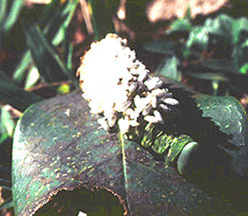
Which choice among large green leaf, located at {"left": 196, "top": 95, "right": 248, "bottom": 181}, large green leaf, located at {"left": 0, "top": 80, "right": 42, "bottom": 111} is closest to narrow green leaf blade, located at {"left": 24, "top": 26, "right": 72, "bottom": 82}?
large green leaf, located at {"left": 0, "top": 80, "right": 42, "bottom": 111}

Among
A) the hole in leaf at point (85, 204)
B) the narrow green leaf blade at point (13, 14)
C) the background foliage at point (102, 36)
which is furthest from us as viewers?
the narrow green leaf blade at point (13, 14)

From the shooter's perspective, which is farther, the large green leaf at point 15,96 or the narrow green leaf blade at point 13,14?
the narrow green leaf blade at point 13,14

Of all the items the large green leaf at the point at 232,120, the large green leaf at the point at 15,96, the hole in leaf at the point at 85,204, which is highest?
the large green leaf at the point at 15,96

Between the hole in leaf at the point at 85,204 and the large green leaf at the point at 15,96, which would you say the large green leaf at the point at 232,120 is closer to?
the hole in leaf at the point at 85,204

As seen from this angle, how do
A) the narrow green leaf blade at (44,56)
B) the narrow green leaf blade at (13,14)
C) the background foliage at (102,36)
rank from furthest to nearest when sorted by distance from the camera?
the narrow green leaf blade at (13,14) → the narrow green leaf blade at (44,56) → the background foliage at (102,36)

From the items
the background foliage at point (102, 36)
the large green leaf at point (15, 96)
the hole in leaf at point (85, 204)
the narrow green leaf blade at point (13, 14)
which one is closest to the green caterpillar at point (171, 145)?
the hole in leaf at point (85, 204)

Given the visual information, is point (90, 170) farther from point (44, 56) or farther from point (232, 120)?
point (44, 56)

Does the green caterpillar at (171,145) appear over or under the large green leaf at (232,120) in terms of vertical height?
over

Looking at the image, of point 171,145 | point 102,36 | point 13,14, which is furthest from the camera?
point 13,14

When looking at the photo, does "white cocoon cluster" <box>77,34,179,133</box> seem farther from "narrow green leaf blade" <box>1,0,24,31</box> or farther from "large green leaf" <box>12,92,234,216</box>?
"narrow green leaf blade" <box>1,0,24,31</box>

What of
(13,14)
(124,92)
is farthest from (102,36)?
(13,14)
